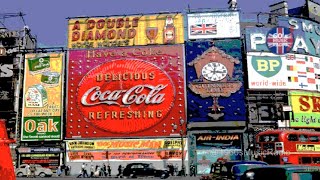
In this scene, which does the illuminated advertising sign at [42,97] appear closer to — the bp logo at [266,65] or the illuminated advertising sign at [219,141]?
the illuminated advertising sign at [219,141]

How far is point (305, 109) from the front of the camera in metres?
47.8

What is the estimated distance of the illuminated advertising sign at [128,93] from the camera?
46719 millimetres

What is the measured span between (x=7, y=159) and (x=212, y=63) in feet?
144

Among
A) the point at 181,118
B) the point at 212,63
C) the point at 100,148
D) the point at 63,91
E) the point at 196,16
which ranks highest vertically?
the point at 196,16

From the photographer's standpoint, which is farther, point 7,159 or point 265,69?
point 265,69

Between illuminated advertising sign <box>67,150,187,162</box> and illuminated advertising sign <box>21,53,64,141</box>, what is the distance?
326 cm

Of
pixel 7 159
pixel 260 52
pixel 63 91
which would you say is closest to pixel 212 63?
pixel 260 52

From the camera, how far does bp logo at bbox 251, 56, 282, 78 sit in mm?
47250

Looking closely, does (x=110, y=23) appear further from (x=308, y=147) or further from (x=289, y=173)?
(x=289, y=173)

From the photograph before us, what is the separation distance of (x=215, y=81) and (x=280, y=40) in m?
9.48

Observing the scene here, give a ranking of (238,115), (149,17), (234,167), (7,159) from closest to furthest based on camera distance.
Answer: (7,159), (234,167), (238,115), (149,17)

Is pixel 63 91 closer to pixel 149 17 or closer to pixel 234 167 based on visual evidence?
pixel 149 17

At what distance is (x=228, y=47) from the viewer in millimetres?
47781

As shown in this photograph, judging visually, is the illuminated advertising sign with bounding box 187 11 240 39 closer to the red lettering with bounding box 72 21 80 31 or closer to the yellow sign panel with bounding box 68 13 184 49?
the yellow sign panel with bounding box 68 13 184 49
